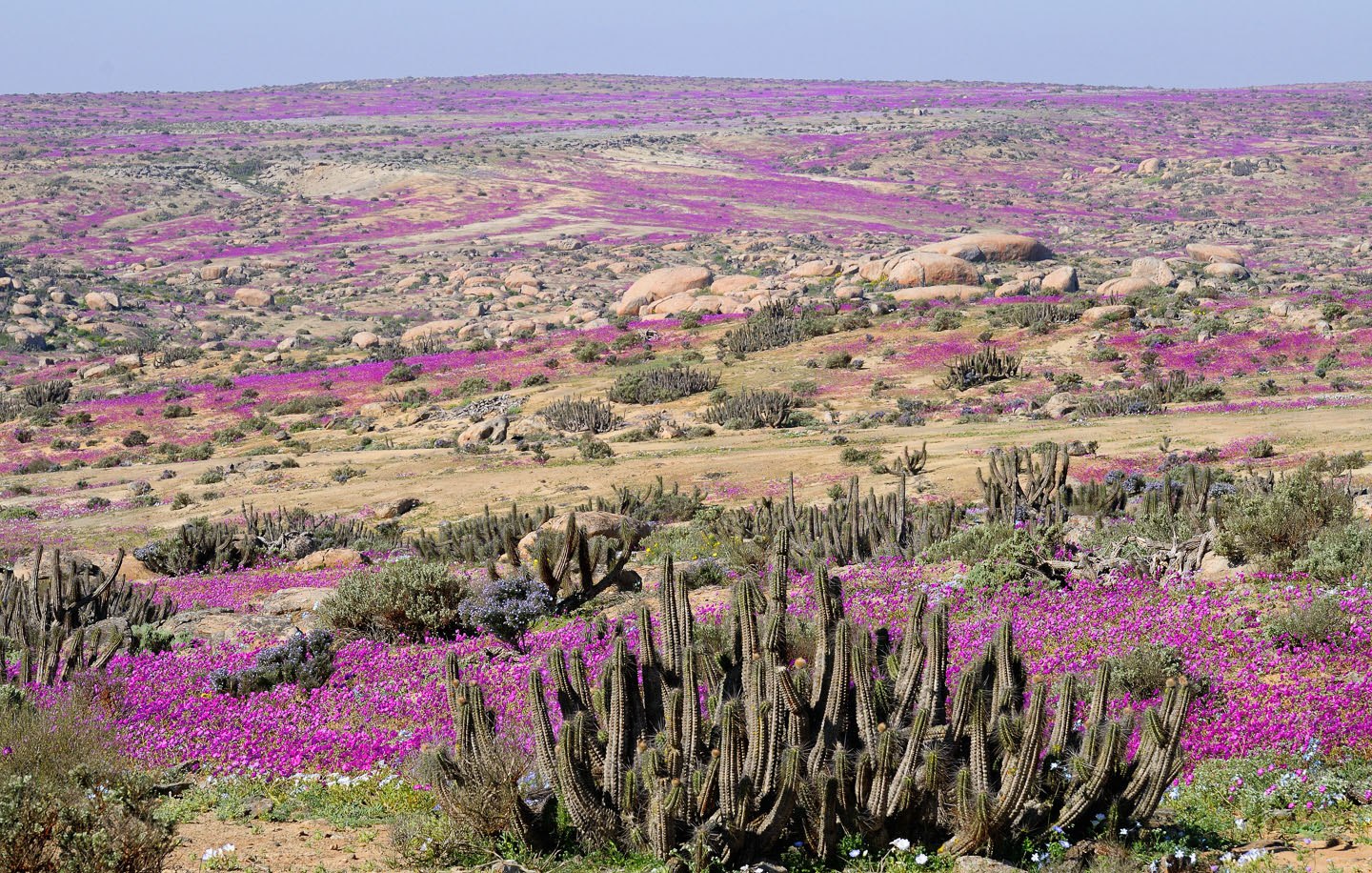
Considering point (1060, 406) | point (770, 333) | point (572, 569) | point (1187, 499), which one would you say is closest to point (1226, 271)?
point (770, 333)

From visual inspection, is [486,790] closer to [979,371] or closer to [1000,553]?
[1000,553]

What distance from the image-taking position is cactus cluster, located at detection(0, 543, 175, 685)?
951cm

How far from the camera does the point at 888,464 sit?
68.7 feet

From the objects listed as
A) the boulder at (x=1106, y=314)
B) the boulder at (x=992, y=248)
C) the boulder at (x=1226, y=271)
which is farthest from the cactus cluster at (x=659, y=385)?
the boulder at (x=1226, y=271)

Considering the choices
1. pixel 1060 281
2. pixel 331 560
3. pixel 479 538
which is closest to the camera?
pixel 331 560

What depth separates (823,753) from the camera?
5.75 meters

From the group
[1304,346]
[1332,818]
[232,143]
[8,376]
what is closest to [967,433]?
[1304,346]

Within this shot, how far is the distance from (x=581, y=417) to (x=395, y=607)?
63.5 ft

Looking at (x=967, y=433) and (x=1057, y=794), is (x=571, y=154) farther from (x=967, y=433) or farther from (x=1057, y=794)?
(x=1057, y=794)

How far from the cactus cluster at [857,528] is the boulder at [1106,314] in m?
22.3

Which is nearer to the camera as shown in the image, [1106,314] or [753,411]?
[753,411]

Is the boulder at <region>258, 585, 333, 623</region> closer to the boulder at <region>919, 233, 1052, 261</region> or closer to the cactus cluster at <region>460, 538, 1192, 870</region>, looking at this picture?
the cactus cluster at <region>460, 538, 1192, 870</region>

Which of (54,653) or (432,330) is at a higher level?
(54,653)

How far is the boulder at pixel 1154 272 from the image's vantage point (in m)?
49.6
